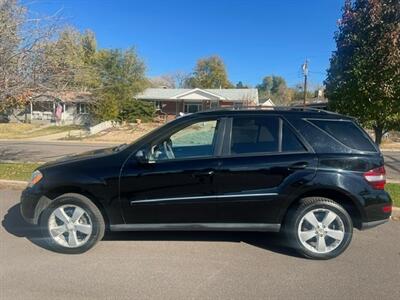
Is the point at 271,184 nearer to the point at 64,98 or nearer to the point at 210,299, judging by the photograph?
the point at 210,299

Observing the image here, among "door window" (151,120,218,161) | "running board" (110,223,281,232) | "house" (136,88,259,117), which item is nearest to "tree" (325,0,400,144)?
"door window" (151,120,218,161)

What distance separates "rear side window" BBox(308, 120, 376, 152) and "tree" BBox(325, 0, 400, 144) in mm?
3539

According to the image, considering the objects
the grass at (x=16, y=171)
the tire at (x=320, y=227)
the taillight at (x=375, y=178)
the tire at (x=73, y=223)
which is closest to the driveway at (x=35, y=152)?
the grass at (x=16, y=171)

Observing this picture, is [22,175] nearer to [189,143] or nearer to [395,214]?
[189,143]

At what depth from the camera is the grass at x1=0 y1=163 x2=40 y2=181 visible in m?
8.50

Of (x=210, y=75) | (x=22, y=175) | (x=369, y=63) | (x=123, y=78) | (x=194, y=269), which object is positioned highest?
(x=210, y=75)

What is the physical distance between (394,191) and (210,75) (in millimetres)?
72977

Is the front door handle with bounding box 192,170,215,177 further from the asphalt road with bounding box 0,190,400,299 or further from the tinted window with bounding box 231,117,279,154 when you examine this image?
the asphalt road with bounding box 0,190,400,299

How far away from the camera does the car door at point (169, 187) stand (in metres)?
4.45

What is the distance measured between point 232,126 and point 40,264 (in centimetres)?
267

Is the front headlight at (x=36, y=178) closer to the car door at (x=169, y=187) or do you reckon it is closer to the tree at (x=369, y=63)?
the car door at (x=169, y=187)

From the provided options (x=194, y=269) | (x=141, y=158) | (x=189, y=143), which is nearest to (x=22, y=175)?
(x=141, y=158)

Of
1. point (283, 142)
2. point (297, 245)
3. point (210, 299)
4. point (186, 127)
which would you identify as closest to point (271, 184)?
point (283, 142)

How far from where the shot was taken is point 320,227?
14.7 feet
